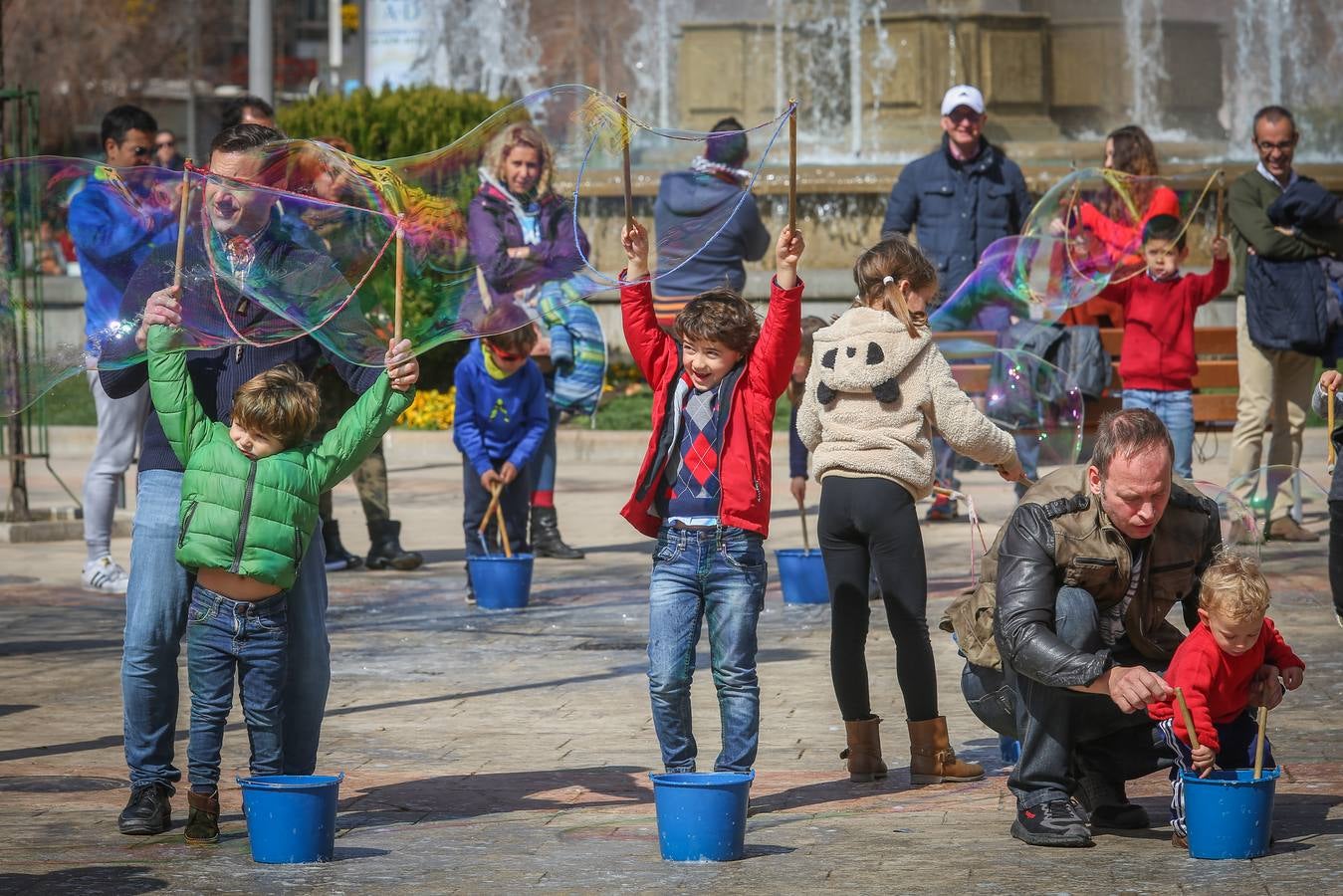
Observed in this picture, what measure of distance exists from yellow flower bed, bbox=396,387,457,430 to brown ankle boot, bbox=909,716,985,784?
11.4m

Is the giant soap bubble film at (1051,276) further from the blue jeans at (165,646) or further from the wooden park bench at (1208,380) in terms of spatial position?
the blue jeans at (165,646)

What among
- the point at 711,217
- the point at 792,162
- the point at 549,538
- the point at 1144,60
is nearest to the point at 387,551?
the point at 549,538

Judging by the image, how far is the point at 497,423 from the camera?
9.96 meters

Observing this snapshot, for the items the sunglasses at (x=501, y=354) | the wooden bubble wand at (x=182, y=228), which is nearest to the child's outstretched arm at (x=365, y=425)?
the wooden bubble wand at (x=182, y=228)

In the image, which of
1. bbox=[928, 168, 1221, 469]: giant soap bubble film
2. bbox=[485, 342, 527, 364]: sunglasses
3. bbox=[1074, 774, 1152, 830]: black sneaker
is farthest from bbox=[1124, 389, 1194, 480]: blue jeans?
bbox=[1074, 774, 1152, 830]: black sneaker

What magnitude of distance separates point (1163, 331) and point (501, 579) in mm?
3513

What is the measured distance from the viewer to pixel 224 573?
17.9ft

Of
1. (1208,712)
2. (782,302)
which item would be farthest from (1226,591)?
(782,302)

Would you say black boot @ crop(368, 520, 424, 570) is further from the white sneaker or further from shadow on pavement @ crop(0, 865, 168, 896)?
shadow on pavement @ crop(0, 865, 168, 896)

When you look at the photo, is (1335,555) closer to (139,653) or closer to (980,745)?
(980,745)

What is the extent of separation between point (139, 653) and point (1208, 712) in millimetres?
2680

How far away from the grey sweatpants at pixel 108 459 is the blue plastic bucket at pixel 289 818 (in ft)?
15.9

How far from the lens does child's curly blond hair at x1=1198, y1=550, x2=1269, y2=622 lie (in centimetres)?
509

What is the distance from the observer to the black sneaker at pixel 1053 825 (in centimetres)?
523
